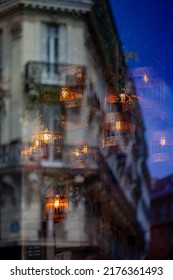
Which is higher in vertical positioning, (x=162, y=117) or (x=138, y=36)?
(x=138, y=36)

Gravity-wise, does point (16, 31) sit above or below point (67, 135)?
above

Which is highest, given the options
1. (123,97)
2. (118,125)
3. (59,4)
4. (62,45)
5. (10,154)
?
(59,4)

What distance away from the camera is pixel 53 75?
3182mm

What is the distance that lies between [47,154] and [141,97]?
505mm

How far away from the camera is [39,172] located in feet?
10.3

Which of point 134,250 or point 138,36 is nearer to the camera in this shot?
point 134,250

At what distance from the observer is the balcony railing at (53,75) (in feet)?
10.4

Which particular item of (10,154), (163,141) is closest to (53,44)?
(10,154)

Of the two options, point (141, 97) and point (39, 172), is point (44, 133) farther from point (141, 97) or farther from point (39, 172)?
point (141, 97)

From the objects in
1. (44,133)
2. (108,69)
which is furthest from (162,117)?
(44,133)

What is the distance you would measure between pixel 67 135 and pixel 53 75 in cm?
28

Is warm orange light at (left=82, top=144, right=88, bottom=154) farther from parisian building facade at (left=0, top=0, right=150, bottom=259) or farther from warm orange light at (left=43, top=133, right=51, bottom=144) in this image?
warm orange light at (left=43, top=133, right=51, bottom=144)

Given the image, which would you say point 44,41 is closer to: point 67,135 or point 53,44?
point 53,44

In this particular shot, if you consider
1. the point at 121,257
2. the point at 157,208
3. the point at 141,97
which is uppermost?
the point at 141,97
